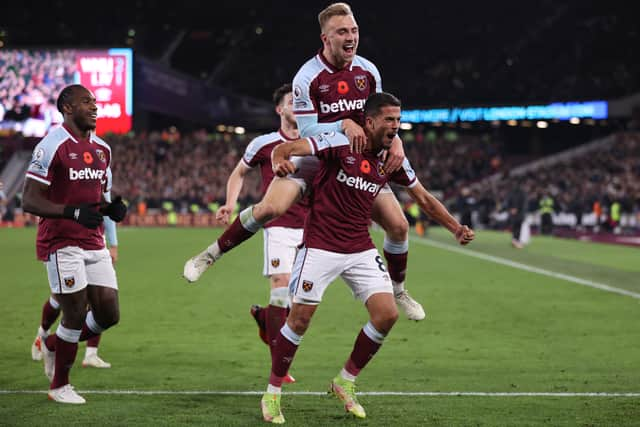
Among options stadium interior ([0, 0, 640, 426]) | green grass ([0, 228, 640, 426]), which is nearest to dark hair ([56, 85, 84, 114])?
stadium interior ([0, 0, 640, 426])

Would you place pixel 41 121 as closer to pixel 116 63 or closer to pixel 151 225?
pixel 116 63

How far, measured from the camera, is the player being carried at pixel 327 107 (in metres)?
7.13

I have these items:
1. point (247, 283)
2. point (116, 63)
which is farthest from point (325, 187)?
point (116, 63)

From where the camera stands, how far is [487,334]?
11.7 meters

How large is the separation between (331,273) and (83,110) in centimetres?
242

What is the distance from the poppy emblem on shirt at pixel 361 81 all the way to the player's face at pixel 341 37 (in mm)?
174

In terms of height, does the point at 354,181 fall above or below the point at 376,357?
above

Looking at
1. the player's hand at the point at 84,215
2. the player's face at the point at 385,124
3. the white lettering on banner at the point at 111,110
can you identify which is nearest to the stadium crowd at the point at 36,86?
the white lettering on banner at the point at 111,110

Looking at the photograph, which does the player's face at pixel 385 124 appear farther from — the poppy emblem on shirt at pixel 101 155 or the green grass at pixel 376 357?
the poppy emblem on shirt at pixel 101 155

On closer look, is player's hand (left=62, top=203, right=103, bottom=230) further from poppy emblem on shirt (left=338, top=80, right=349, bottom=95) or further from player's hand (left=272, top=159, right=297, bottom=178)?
poppy emblem on shirt (left=338, top=80, right=349, bottom=95)

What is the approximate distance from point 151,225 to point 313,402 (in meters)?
43.6

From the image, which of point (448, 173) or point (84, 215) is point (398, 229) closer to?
point (84, 215)

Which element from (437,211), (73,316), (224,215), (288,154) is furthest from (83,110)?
(437,211)

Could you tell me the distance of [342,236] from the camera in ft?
22.5
